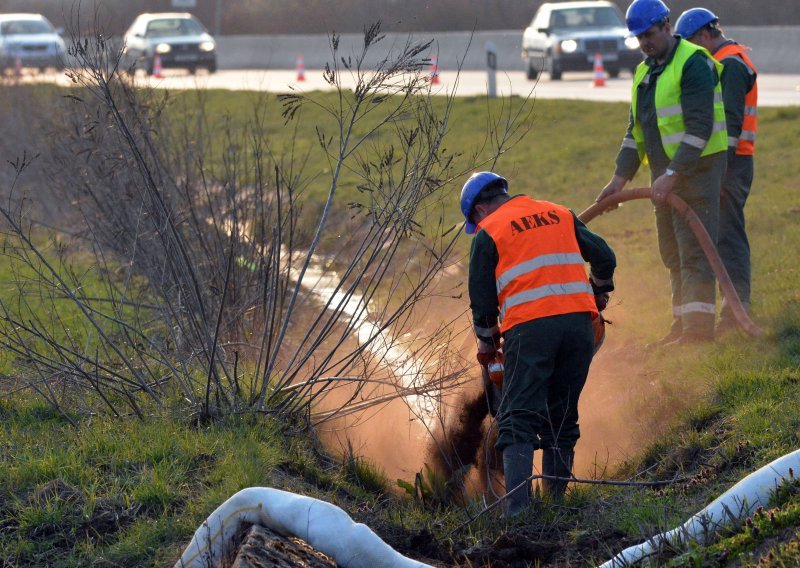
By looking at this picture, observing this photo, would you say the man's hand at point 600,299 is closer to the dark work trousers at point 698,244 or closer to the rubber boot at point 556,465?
the rubber boot at point 556,465

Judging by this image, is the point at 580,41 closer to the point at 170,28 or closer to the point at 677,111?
the point at 170,28

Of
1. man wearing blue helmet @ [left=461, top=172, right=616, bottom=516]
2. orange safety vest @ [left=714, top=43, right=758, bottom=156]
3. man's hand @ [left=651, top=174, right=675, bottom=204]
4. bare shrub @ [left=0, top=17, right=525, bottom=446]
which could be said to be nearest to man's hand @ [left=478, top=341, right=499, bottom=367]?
man wearing blue helmet @ [left=461, top=172, right=616, bottom=516]

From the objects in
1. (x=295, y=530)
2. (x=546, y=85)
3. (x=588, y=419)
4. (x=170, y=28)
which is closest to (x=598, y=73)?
(x=546, y=85)

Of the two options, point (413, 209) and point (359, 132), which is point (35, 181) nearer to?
point (359, 132)

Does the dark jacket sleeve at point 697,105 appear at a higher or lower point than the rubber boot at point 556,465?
higher

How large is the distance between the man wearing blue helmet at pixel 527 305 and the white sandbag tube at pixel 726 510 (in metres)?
1.12

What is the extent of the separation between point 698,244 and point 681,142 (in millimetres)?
711

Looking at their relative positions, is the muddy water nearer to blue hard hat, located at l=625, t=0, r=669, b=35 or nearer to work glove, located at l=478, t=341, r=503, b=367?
work glove, located at l=478, t=341, r=503, b=367

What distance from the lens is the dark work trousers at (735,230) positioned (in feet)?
25.5

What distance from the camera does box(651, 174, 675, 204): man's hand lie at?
7203 mm

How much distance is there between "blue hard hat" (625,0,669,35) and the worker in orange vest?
65 centimetres

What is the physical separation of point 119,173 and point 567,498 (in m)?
5.09

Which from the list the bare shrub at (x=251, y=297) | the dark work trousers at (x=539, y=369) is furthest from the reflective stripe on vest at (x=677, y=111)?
the dark work trousers at (x=539, y=369)

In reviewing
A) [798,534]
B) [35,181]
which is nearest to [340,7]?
[35,181]
